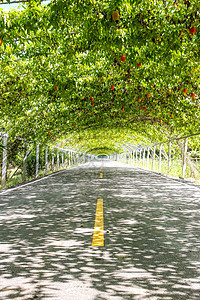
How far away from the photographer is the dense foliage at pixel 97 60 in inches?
283

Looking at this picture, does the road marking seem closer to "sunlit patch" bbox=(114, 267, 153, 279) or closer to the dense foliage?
"sunlit patch" bbox=(114, 267, 153, 279)

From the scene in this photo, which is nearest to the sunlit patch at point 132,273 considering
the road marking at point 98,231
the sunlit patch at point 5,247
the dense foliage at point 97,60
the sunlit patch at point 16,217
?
the road marking at point 98,231

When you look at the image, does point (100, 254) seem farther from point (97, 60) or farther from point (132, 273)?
point (97, 60)

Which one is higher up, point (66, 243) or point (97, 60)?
point (97, 60)

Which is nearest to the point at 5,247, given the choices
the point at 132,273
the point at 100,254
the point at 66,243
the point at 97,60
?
the point at 66,243

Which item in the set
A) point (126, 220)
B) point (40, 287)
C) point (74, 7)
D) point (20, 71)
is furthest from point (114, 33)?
point (40, 287)

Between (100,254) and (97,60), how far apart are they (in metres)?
9.08

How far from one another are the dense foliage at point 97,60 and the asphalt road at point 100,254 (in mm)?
4081

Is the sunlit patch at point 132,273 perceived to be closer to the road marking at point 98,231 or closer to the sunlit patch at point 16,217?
the road marking at point 98,231

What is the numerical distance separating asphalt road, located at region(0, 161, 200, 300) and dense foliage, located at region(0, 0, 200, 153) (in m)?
4.08

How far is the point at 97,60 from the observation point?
12.0 metres

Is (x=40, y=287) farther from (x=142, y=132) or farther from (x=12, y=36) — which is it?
(x=142, y=132)

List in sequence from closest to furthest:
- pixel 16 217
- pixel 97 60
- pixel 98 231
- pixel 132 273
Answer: pixel 132 273
pixel 98 231
pixel 16 217
pixel 97 60

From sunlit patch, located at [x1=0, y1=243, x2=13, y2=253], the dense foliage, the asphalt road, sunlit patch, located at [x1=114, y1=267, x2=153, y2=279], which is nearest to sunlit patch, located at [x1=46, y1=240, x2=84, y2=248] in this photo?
the asphalt road
